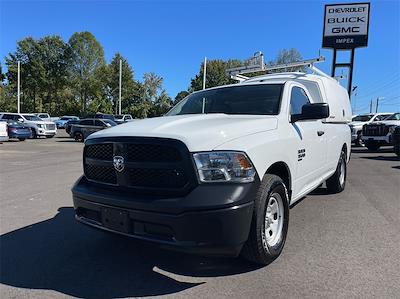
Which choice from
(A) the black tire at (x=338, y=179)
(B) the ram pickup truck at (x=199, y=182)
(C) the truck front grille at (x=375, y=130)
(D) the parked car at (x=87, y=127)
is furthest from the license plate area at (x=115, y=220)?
(D) the parked car at (x=87, y=127)

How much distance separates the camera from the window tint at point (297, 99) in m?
5.00

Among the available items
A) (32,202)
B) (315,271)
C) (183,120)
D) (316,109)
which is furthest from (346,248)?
(32,202)

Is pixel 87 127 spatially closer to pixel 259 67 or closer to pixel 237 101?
pixel 259 67

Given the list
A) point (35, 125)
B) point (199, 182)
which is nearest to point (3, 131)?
point (35, 125)

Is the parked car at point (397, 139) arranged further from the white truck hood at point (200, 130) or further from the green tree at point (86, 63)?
the green tree at point (86, 63)

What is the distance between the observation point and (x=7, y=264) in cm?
398

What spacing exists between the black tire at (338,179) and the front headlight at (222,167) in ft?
14.6

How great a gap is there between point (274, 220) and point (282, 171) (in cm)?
60

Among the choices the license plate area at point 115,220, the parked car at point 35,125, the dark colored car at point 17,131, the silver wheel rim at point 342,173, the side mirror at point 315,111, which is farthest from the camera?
the parked car at point 35,125

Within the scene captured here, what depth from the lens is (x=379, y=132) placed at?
1852cm

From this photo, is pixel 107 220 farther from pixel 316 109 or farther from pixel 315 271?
pixel 316 109

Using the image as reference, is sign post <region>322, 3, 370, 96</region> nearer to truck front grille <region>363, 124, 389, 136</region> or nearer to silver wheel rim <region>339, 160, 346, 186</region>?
truck front grille <region>363, 124, 389, 136</region>

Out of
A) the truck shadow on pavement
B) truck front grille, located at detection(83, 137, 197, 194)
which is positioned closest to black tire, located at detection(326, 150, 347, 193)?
the truck shadow on pavement

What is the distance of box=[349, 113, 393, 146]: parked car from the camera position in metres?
22.1
